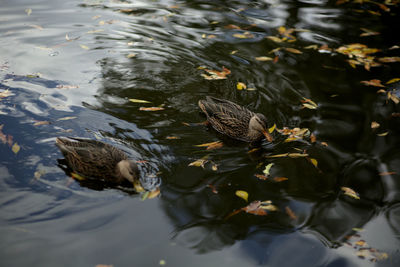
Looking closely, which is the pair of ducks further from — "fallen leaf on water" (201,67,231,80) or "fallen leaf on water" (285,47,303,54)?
"fallen leaf on water" (285,47,303,54)

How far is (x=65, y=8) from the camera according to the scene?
10.1m

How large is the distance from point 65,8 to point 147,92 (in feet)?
14.9

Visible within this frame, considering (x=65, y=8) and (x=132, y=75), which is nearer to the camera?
(x=132, y=75)

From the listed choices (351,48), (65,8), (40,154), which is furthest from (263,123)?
(65,8)

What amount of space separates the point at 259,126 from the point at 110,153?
7.53 feet

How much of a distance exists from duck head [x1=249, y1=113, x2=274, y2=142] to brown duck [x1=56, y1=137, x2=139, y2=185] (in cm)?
206

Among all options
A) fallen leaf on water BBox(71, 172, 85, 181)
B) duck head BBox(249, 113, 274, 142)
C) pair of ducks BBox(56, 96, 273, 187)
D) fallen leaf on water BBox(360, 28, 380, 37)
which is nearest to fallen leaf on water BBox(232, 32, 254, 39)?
fallen leaf on water BBox(360, 28, 380, 37)

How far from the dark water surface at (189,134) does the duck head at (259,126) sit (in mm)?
219

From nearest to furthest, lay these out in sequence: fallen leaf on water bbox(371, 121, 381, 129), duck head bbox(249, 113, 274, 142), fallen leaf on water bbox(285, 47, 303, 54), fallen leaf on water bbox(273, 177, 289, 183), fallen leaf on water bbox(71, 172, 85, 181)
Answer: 1. fallen leaf on water bbox(71, 172, 85, 181)
2. fallen leaf on water bbox(273, 177, 289, 183)
3. duck head bbox(249, 113, 274, 142)
4. fallen leaf on water bbox(371, 121, 381, 129)
5. fallen leaf on water bbox(285, 47, 303, 54)

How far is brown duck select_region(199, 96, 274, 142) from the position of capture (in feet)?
19.9

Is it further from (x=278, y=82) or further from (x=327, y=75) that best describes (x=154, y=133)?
(x=327, y=75)

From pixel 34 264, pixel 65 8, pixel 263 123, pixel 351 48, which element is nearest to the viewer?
pixel 34 264

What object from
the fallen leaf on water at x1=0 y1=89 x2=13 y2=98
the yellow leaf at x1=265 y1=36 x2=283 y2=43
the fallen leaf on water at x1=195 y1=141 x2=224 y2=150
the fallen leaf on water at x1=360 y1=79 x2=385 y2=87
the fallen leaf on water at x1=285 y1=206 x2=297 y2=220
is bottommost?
the fallen leaf on water at x1=285 y1=206 x2=297 y2=220

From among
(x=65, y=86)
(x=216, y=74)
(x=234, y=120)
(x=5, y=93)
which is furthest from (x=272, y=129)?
(x=5, y=93)
